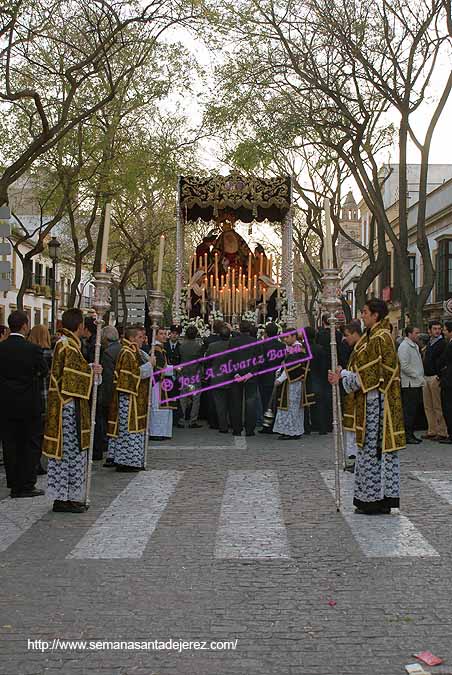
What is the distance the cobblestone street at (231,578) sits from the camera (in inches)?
187

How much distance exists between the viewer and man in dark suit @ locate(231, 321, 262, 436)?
1505 centimetres

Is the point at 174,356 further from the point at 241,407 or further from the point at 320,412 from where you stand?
the point at 320,412

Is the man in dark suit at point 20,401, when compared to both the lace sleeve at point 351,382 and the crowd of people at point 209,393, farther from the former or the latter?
the lace sleeve at point 351,382

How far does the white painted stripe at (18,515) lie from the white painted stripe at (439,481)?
13.0ft

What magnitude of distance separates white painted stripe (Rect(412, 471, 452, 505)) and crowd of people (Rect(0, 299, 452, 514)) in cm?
87

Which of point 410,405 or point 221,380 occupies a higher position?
point 221,380

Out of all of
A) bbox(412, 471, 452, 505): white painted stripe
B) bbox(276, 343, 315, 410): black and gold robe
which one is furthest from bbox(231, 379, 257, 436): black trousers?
bbox(412, 471, 452, 505): white painted stripe

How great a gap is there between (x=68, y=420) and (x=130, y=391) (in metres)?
2.32

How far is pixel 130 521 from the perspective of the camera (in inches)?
314

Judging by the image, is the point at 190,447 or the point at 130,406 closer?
the point at 130,406

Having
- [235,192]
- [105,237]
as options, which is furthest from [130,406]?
[235,192]

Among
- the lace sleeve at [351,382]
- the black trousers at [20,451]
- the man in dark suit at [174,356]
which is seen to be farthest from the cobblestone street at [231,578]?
the man in dark suit at [174,356]

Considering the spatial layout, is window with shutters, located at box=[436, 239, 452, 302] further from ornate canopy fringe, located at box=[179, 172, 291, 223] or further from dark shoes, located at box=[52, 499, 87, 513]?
dark shoes, located at box=[52, 499, 87, 513]

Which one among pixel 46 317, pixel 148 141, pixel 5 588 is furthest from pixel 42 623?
pixel 46 317
